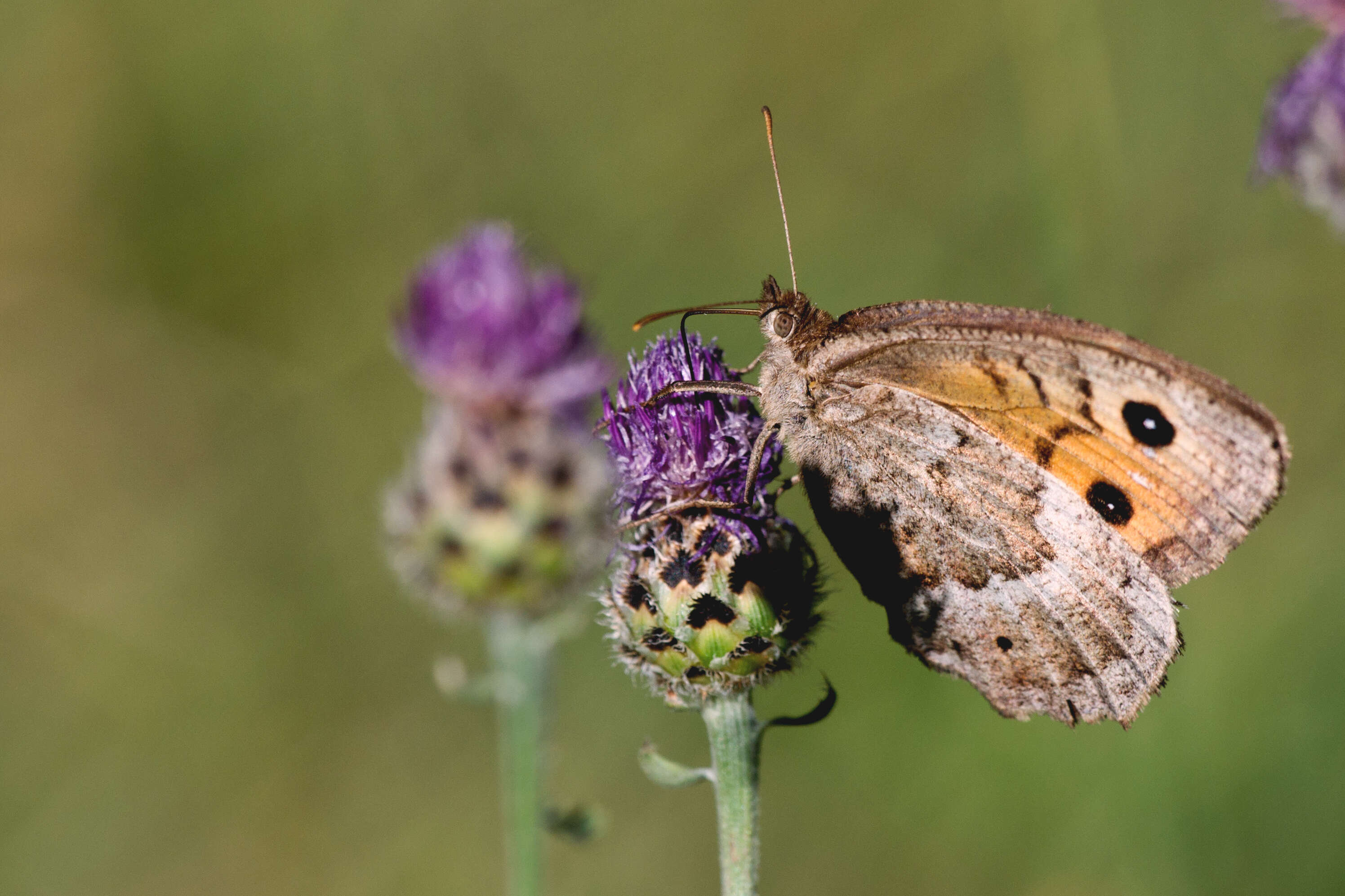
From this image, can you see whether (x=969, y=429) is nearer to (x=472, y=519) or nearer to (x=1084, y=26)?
(x=472, y=519)

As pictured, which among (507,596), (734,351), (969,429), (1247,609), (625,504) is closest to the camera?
(507,596)

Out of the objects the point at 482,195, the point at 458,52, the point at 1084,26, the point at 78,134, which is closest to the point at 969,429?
the point at 1084,26

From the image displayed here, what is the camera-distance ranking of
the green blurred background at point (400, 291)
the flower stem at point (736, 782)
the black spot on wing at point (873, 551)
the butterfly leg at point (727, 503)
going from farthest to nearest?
the green blurred background at point (400, 291), the black spot on wing at point (873, 551), the butterfly leg at point (727, 503), the flower stem at point (736, 782)

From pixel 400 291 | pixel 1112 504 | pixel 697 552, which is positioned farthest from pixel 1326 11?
pixel 400 291

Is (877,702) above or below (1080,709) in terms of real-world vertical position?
above

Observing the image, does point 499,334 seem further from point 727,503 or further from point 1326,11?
point 1326,11

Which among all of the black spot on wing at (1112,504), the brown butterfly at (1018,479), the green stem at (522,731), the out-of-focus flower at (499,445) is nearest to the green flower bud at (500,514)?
the out-of-focus flower at (499,445)

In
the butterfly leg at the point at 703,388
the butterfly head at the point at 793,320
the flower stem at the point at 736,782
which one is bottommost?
the flower stem at the point at 736,782

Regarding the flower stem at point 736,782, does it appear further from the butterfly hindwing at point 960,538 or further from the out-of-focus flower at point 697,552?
the butterfly hindwing at point 960,538
